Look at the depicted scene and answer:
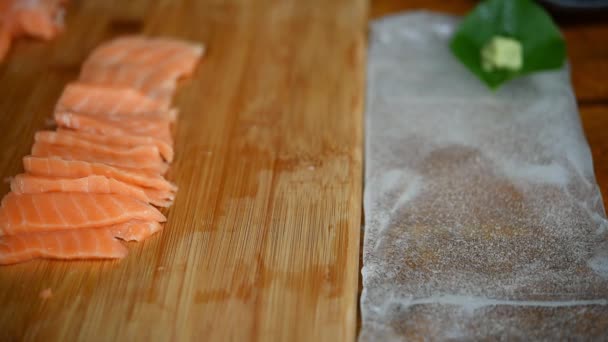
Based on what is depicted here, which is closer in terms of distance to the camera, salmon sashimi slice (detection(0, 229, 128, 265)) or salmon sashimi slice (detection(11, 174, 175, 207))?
salmon sashimi slice (detection(0, 229, 128, 265))

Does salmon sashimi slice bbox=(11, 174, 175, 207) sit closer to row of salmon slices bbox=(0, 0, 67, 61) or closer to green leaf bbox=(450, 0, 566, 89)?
row of salmon slices bbox=(0, 0, 67, 61)

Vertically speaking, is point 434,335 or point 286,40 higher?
point 286,40

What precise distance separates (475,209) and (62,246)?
1.73 meters

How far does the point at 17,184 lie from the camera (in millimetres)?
2543

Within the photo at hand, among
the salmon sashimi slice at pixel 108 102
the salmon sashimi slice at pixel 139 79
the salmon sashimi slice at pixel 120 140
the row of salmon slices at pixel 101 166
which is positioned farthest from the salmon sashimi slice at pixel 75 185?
the salmon sashimi slice at pixel 139 79

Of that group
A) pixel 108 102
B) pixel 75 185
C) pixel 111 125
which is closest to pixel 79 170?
pixel 75 185

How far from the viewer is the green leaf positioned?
3125 millimetres

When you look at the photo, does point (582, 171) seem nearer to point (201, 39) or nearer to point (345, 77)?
point (345, 77)

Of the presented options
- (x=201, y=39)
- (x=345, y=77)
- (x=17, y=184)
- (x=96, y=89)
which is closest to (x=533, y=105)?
(x=345, y=77)

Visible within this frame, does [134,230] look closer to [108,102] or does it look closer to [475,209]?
[108,102]

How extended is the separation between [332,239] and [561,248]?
0.92 metres

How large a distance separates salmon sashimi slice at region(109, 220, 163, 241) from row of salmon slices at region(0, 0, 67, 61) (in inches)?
62.5

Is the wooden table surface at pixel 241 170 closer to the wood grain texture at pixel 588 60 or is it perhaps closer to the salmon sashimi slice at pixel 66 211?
the wood grain texture at pixel 588 60

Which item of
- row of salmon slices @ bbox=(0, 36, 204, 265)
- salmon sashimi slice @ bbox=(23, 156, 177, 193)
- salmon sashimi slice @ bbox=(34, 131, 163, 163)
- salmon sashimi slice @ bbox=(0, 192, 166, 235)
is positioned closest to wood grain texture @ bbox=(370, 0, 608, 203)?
row of salmon slices @ bbox=(0, 36, 204, 265)
